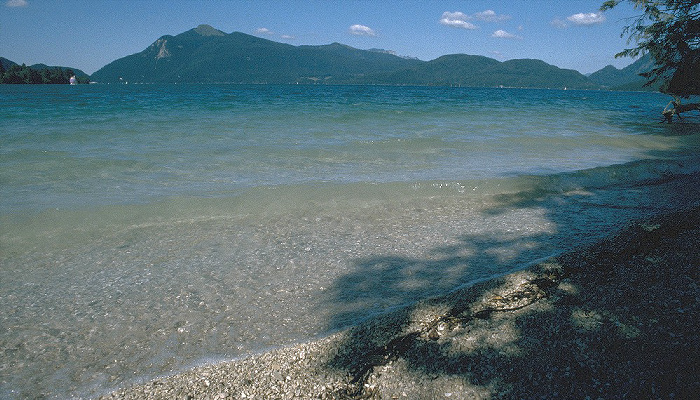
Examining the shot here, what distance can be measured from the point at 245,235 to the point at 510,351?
140 inches

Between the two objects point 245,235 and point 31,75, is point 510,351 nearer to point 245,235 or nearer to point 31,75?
point 245,235

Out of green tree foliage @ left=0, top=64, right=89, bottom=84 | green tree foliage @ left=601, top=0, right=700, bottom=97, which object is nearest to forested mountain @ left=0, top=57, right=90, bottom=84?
green tree foliage @ left=0, top=64, right=89, bottom=84

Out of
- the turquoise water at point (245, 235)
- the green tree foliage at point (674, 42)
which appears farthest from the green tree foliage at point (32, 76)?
the green tree foliage at point (674, 42)

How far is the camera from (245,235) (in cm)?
500

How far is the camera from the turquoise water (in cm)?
294

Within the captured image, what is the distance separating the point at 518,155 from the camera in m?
11.2

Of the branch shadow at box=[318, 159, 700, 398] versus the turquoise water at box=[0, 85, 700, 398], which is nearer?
the branch shadow at box=[318, 159, 700, 398]

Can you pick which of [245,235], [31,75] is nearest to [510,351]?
[245,235]

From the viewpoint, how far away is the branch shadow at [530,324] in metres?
2.05

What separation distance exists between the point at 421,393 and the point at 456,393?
179 mm

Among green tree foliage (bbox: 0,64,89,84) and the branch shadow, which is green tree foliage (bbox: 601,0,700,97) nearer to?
the branch shadow

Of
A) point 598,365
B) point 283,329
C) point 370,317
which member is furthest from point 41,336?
point 598,365

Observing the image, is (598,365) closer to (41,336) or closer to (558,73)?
(41,336)

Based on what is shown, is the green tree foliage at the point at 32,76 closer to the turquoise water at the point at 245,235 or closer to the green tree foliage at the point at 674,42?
the turquoise water at the point at 245,235
